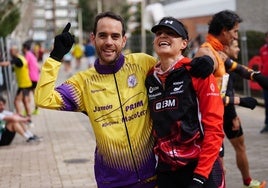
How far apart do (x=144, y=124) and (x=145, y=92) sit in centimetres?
19

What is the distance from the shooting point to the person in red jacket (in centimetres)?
301

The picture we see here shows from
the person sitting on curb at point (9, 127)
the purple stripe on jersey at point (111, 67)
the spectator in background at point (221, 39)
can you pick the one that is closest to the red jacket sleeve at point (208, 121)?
the purple stripe on jersey at point (111, 67)

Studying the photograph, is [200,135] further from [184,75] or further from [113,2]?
[113,2]

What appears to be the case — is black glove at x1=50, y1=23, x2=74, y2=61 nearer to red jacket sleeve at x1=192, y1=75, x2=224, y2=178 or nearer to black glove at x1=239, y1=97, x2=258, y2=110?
red jacket sleeve at x1=192, y1=75, x2=224, y2=178

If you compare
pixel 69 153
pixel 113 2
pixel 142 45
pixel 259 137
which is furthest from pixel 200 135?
pixel 113 2

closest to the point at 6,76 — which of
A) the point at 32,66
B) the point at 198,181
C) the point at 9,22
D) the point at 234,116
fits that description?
the point at 32,66

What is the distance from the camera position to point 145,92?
324 cm

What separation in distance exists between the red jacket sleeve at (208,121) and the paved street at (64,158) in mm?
3558

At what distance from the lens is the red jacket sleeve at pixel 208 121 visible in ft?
9.78

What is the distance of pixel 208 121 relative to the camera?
3.01 metres

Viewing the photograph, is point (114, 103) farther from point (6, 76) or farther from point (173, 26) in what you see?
point (6, 76)

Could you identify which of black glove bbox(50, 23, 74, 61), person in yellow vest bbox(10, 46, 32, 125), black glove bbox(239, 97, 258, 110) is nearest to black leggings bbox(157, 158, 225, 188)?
black glove bbox(50, 23, 74, 61)

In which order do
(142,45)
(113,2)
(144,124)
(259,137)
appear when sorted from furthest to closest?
1. (113,2)
2. (142,45)
3. (259,137)
4. (144,124)

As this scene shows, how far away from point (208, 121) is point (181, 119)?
15cm
